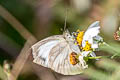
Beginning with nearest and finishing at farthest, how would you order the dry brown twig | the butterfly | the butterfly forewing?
1. the butterfly
2. the butterfly forewing
3. the dry brown twig

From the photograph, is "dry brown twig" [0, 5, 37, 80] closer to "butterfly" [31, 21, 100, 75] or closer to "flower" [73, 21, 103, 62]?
"butterfly" [31, 21, 100, 75]

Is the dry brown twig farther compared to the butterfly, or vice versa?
the dry brown twig

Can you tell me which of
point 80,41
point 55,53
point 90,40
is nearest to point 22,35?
point 55,53

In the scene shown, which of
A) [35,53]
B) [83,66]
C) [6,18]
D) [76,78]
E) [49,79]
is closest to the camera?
[83,66]

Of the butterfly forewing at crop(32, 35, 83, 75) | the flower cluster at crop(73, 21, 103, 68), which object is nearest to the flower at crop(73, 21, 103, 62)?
the flower cluster at crop(73, 21, 103, 68)

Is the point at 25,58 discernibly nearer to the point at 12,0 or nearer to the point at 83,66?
the point at 12,0

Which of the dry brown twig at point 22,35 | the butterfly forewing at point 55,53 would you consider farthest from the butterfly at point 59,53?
the dry brown twig at point 22,35

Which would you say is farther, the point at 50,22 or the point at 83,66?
the point at 50,22

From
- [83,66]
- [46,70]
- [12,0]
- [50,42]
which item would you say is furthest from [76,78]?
[12,0]

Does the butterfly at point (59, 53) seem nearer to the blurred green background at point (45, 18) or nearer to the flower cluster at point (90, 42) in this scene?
the flower cluster at point (90, 42)

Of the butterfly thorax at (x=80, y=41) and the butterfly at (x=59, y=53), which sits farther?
the butterfly at (x=59, y=53)

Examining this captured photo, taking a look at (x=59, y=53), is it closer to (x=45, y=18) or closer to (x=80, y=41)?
(x=80, y=41)
